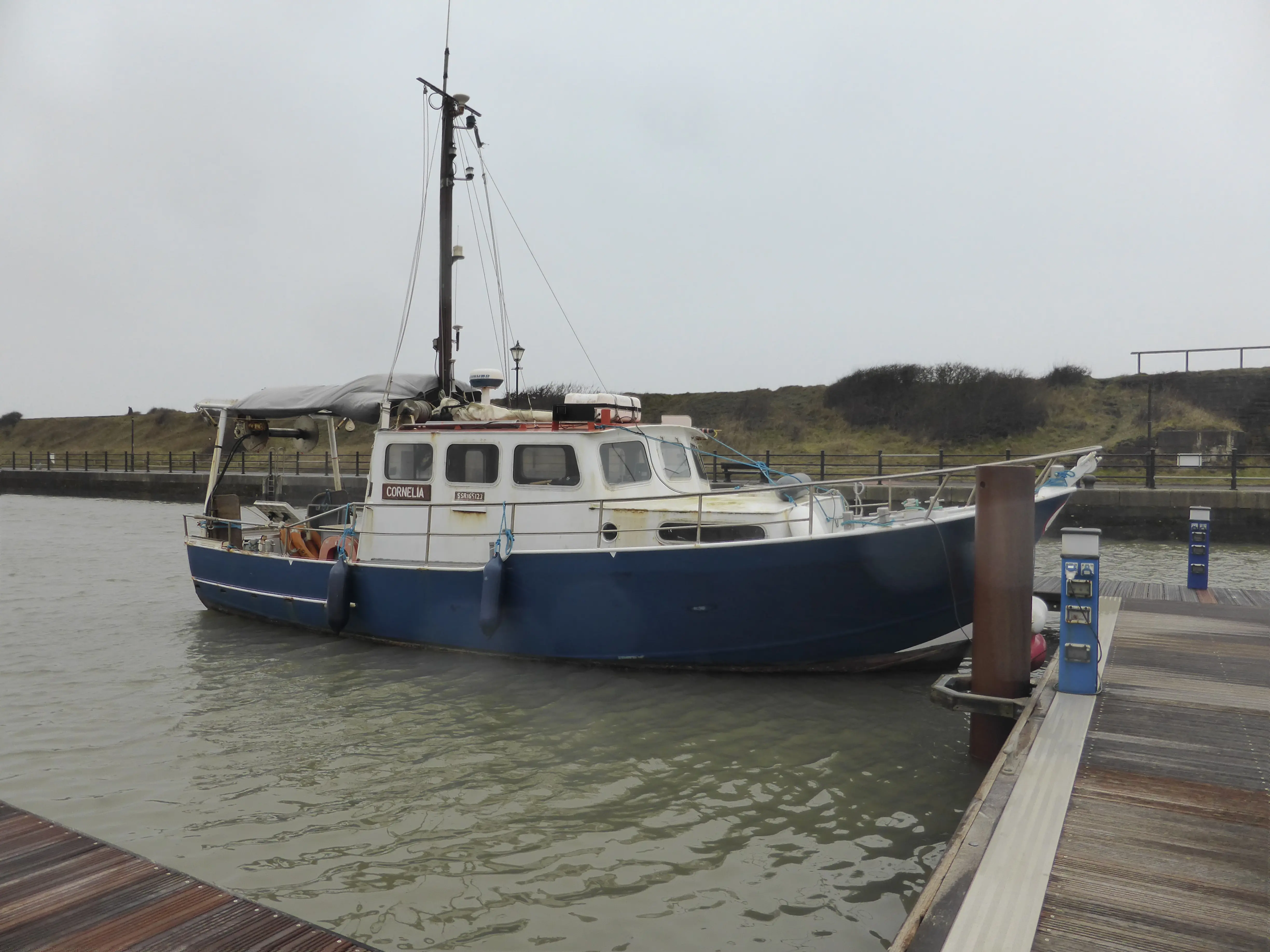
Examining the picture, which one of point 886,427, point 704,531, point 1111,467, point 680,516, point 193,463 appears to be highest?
point 886,427

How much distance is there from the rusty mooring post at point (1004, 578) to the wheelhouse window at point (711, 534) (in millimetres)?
2704

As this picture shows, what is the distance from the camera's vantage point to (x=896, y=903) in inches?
183

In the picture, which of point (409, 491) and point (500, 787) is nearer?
point (500, 787)

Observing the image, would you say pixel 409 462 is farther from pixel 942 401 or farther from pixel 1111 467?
pixel 942 401

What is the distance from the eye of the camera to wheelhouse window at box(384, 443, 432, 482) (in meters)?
9.78

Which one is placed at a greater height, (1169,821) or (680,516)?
(680,516)

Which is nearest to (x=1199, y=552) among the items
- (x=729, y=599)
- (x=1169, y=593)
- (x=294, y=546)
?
(x=1169, y=593)

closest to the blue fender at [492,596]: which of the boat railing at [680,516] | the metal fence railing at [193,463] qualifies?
the boat railing at [680,516]

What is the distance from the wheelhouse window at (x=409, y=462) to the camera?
9781 mm

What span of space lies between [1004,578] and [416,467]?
6.39 meters

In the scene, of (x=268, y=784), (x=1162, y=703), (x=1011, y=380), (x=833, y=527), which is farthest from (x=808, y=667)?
(x=1011, y=380)

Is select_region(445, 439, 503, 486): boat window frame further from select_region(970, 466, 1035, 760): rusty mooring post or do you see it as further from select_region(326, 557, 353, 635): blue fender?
select_region(970, 466, 1035, 760): rusty mooring post

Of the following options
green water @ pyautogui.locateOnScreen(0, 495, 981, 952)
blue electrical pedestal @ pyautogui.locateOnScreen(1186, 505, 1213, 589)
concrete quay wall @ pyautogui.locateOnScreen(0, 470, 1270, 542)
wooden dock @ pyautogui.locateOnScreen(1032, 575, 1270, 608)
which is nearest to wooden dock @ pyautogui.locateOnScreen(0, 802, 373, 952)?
green water @ pyautogui.locateOnScreen(0, 495, 981, 952)

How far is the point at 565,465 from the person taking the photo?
360 inches
